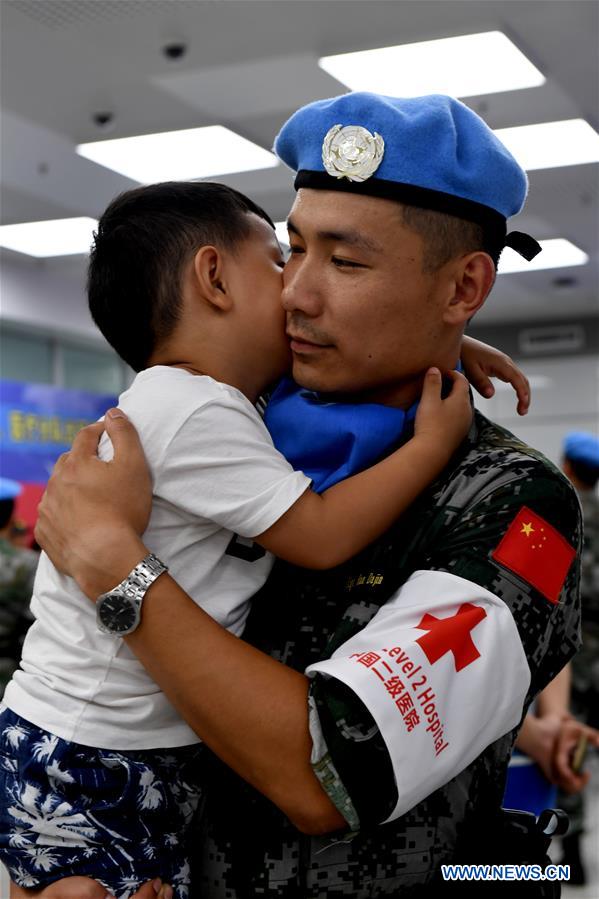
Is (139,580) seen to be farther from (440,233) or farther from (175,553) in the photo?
(440,233)

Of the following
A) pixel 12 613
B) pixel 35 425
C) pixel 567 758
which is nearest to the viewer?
pixel 567 758

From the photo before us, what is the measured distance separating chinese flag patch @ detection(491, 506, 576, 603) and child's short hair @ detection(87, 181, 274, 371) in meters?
0.52

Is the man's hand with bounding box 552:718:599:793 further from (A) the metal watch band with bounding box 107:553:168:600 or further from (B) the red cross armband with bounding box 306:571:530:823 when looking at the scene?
(A) the metal watch band with bounding box 107:553:168:600

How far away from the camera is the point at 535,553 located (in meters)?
1.15

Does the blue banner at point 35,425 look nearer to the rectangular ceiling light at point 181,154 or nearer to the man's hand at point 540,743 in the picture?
the rectangular ceiling light at point 181,154

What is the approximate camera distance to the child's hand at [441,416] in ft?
4.11

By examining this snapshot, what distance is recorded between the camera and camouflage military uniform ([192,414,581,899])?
3.75 feet

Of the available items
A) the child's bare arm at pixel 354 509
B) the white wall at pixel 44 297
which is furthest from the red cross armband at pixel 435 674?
the white wall at pixel 44 297

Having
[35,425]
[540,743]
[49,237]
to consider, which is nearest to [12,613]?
[540,743]

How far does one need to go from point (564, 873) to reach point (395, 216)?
0.77 metres

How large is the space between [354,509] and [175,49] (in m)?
4.61

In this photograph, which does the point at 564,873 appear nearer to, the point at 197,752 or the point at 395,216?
the point at 197,752

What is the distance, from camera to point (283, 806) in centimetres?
108

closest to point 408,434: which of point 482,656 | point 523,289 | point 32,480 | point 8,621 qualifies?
point 482,656
